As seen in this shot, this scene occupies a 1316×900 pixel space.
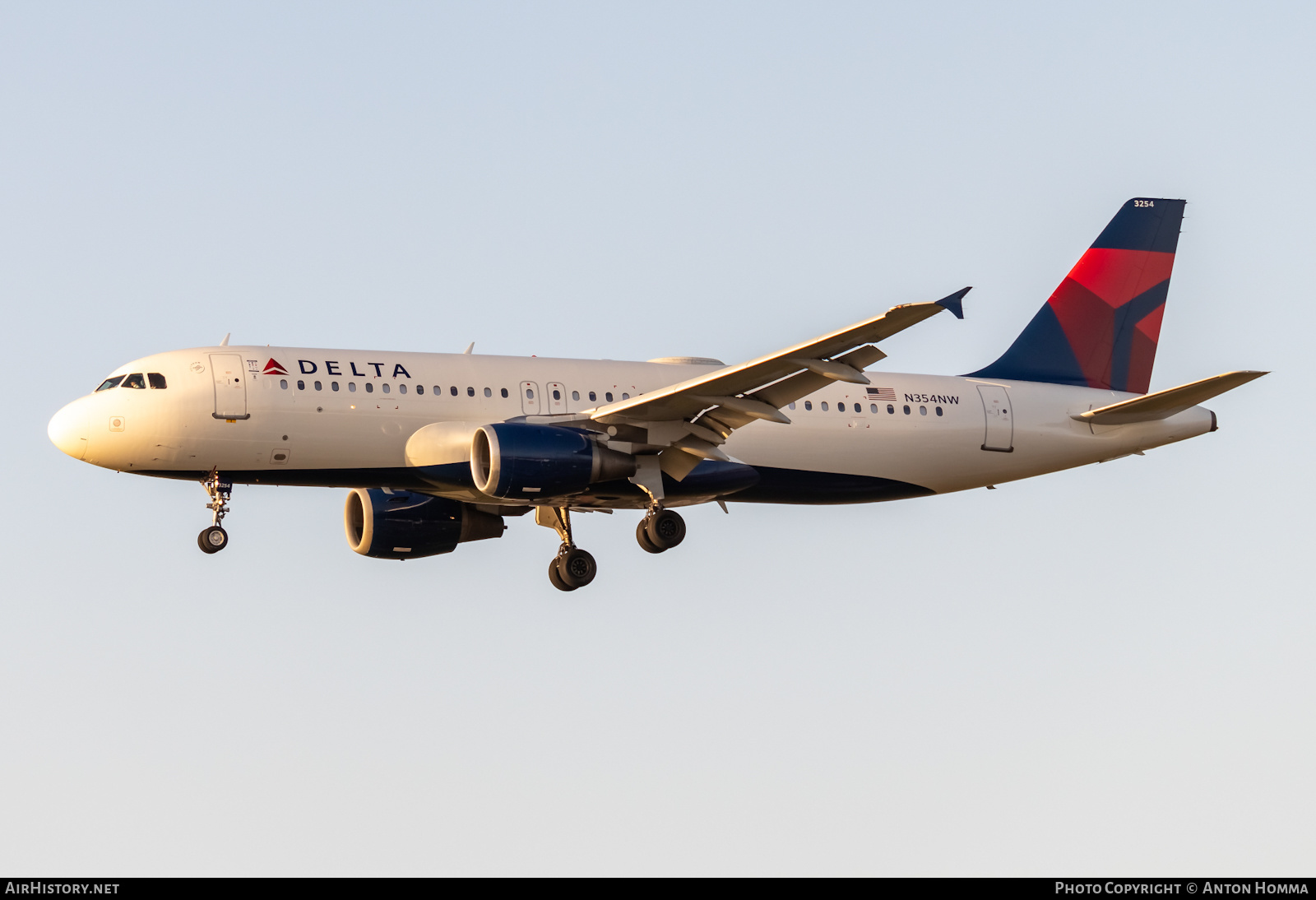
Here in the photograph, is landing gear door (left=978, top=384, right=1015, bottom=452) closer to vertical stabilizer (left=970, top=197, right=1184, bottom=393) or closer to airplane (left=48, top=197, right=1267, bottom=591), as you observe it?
airplane (left=48, top=197, right=1267, bottom=591)

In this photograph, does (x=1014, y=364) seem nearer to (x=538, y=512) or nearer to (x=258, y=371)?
(x=538, y=512)

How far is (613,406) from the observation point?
37.4 metres

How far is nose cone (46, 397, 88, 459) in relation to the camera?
121 feet

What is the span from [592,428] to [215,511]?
26.2ft

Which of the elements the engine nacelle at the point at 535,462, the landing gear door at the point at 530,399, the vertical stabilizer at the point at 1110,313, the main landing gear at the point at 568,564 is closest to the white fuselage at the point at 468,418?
the landing gear door at the point at 530,399

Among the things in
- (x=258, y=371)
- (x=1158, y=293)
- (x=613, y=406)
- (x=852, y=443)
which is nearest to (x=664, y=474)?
(x=613, y=406)

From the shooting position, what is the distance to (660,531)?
39.1 meters

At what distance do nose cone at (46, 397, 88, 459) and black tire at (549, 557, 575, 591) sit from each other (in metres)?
11.0

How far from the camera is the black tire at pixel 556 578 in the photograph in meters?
41.9

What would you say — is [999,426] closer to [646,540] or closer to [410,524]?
[646,540]

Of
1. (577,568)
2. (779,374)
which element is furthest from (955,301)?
(577,568)

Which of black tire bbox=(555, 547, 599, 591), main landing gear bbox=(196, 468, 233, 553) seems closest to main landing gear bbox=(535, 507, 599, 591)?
black tire bbox=(555, 547, 599, 591)

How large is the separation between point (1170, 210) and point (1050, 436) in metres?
8.17

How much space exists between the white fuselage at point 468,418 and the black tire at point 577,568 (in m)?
4.16
